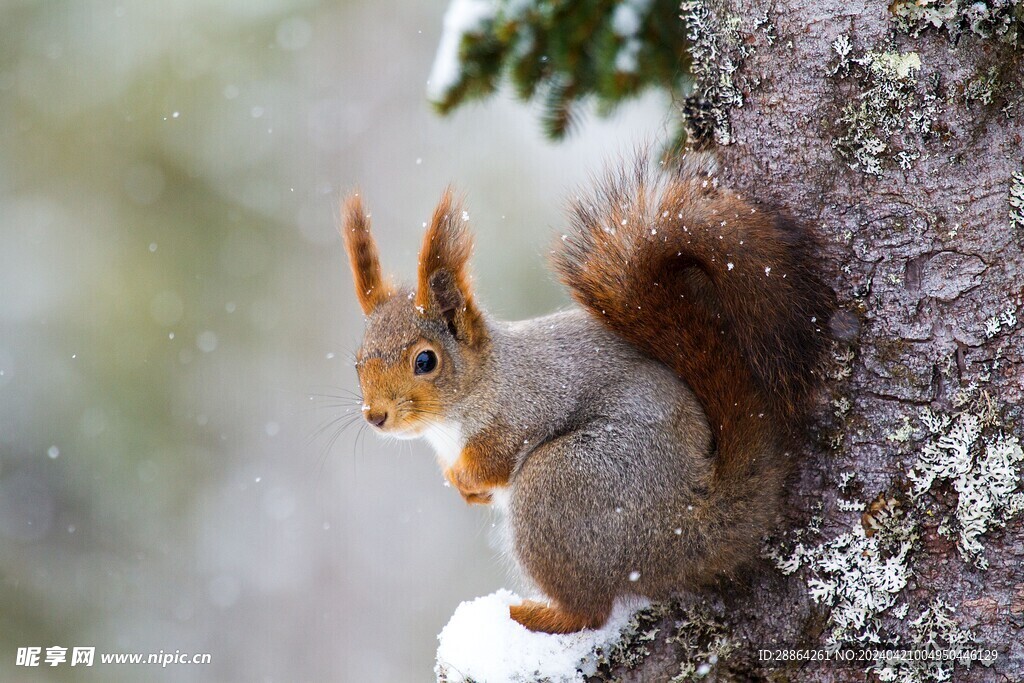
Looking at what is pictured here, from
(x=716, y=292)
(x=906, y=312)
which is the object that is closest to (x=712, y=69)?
(x=716, y=292)

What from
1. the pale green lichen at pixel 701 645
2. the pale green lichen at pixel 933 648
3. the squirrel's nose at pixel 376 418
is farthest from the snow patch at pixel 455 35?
the pale green lichen at pixel 933 648

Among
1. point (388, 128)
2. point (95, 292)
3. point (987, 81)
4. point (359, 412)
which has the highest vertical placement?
point (987, 81)

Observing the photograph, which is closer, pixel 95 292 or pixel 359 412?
pixel 359 412

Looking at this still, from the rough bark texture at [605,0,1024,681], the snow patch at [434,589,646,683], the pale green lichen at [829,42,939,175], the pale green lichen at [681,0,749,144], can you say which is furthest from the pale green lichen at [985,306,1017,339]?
the snow patch at [434,589,646,683]

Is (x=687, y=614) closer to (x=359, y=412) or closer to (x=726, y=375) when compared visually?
(x=726, y=375)

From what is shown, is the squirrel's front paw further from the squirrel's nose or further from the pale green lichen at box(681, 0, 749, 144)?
the pale green lichen at box(681, 0, 749, 144)

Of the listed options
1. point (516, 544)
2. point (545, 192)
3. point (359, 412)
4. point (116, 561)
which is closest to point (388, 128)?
point (545, 192)

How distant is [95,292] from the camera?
13.1 ft

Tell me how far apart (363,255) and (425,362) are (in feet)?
0.85

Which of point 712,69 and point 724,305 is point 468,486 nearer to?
point 724,305

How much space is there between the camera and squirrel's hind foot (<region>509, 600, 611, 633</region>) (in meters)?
1.38

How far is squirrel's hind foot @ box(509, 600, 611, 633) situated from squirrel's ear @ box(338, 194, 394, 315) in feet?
2.33

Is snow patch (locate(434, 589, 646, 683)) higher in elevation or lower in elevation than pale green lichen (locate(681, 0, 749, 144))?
lower

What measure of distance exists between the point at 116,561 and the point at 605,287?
3590mm
